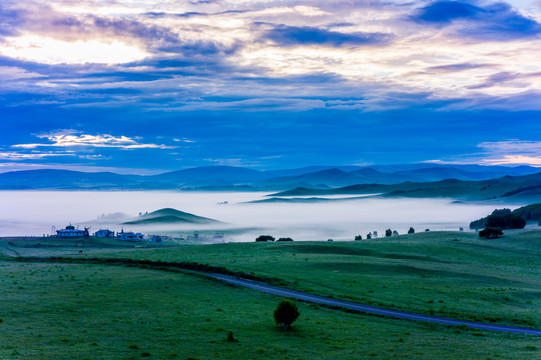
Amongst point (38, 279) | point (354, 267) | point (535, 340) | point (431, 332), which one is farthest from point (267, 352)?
point (354, 267)

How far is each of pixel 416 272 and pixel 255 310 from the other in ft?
123

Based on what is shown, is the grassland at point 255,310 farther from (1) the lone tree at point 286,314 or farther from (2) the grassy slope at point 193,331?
(1) the lone tree at point 286,314

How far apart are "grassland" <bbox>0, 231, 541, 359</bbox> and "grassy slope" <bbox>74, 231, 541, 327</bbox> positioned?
0.28 metres

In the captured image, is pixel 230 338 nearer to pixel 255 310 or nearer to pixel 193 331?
pixel 193 331

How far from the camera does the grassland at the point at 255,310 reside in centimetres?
3384

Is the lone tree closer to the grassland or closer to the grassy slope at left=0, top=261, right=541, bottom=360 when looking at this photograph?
the grassy slope at left=0, top=261, right=541, bottom=360

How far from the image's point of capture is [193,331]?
3816 centimetres

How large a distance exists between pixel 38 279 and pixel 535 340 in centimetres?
5488

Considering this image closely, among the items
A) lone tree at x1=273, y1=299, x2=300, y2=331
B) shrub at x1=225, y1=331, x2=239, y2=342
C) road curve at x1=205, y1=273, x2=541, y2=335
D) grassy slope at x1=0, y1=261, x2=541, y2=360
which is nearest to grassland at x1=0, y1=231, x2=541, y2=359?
grassy slope at x1=0, y1=261, x2=541, y2=360

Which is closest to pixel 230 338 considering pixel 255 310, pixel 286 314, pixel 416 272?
pixel 286 314

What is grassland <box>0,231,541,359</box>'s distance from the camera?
33844mm

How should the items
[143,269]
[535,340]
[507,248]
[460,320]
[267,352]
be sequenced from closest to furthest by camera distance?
[267,352] → [535,340] → [460,320] → [143,269] → [507,248]

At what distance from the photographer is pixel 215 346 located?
34.4m

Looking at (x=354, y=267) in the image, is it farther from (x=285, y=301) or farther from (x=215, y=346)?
(x=215, y=346)
